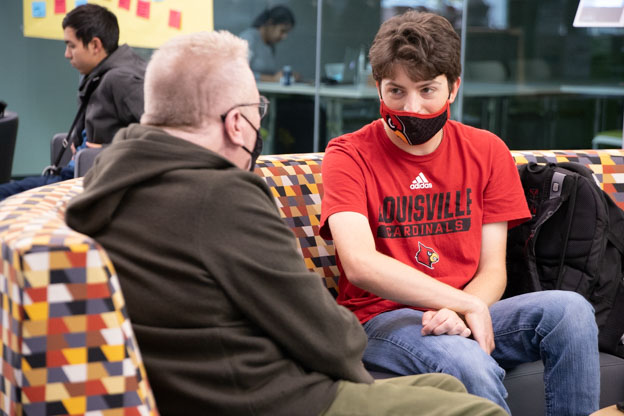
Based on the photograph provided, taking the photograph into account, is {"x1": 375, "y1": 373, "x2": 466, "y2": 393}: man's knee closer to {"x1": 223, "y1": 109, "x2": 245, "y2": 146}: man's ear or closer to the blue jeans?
the blue jeans

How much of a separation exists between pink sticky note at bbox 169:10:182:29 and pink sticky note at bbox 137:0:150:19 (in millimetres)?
118

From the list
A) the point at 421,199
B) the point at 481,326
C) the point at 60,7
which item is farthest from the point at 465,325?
the point at 60,7

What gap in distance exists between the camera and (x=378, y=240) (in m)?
1.93

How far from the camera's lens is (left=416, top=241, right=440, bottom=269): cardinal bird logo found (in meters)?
1.92

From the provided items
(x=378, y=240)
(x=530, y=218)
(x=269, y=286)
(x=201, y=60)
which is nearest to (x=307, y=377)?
(x=269, y=286)

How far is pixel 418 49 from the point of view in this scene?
1865 millimetres

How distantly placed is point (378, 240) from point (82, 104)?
92.4 inches

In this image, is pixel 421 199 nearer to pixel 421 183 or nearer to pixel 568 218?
pixel 421 183

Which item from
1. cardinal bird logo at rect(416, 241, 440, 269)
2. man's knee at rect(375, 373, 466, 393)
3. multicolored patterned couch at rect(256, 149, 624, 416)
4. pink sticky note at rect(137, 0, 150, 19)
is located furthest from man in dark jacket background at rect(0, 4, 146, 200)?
man's knee at rect(375, 373, 466, 393)

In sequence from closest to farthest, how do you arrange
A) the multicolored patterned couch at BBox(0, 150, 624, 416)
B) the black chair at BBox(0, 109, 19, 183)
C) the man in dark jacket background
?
the multicolored patterned couch at BBox(0, 150, 624, 416) < the man in dark jacket background < the black chair at BBox(0, 109, 19, 183)

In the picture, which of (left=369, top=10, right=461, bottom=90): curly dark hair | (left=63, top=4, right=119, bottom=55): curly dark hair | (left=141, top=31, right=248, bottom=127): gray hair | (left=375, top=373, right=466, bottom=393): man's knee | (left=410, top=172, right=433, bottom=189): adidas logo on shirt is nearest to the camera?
(left=141, top=31, right=248, bottom=127): gray hair

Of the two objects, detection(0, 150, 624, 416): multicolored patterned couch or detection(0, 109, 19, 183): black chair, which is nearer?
detection(0, 150, 624, 416): multicolored patterned couch

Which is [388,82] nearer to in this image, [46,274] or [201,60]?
[201,60]

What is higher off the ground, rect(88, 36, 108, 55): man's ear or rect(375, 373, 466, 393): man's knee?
rect(88, 36, 108, 55): man's ear
